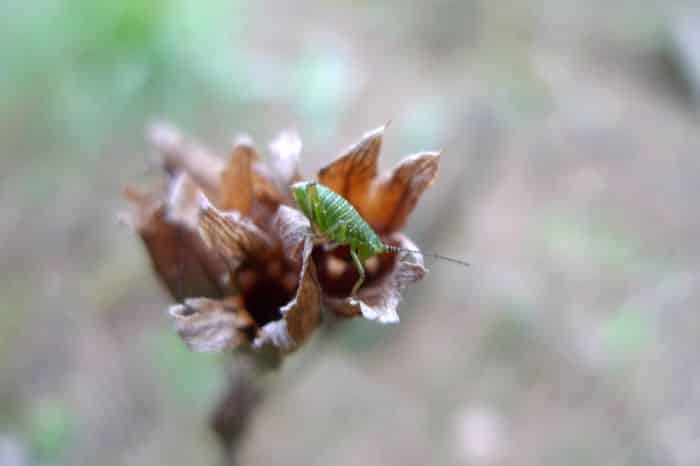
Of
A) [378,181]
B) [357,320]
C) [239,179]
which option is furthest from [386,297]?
[357,320]

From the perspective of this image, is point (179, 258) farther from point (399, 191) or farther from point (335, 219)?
point (399, 191)

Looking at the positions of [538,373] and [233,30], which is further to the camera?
[233,30]

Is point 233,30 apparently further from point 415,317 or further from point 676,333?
point 676,333

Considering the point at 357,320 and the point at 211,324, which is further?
the point at 357,320

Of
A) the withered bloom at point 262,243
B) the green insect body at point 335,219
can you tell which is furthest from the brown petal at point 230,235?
the green insect body at point 335,219

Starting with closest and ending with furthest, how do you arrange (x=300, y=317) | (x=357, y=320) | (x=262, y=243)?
(x=300, y=317), (x=262, y=243), (x=357, y=320)

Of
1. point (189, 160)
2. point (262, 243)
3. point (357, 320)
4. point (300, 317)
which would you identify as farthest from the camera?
point (357, 320)

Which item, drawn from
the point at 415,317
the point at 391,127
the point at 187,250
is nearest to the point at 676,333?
the point at 415,317

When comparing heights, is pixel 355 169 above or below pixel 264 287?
above
